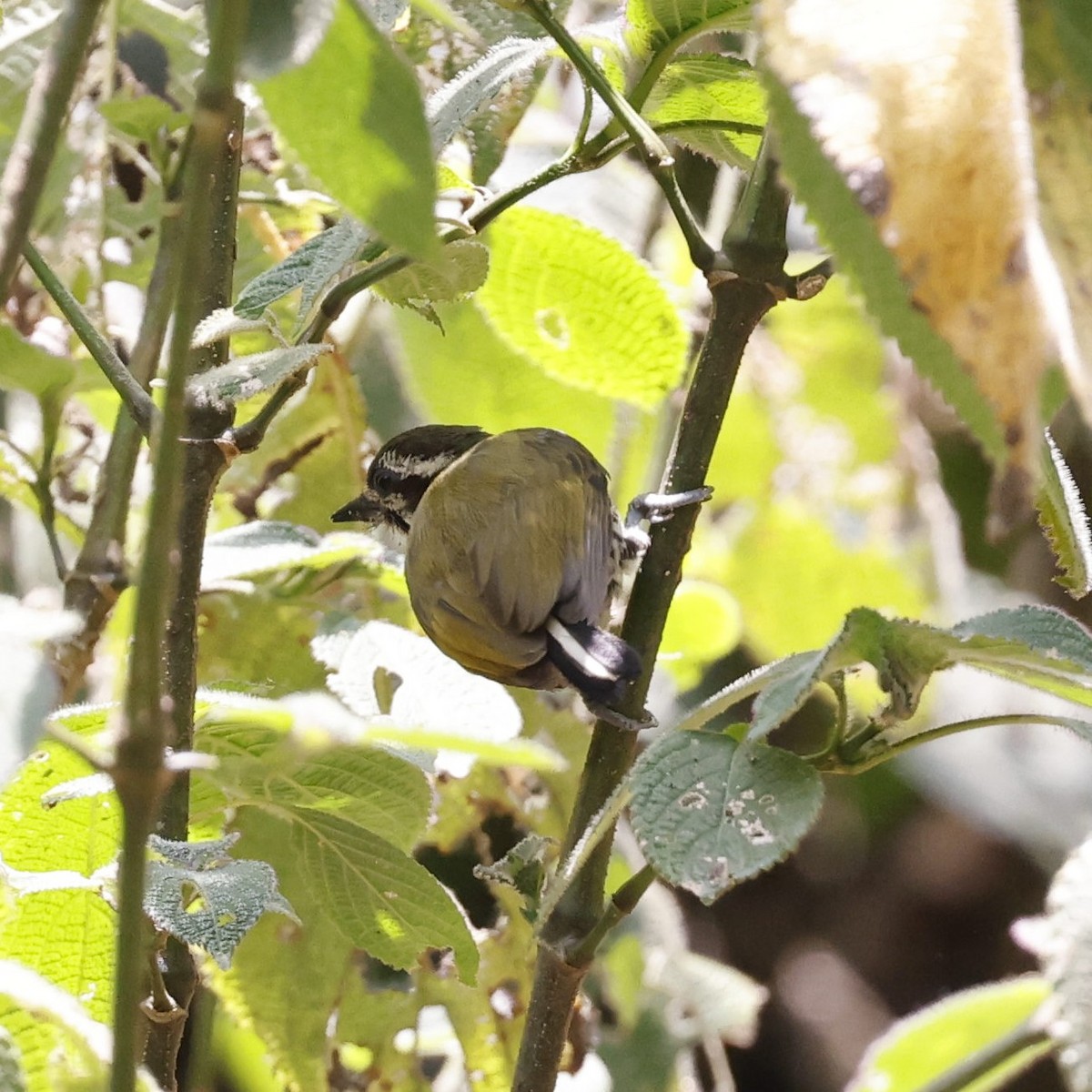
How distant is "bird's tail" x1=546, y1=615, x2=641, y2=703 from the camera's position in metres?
0.80

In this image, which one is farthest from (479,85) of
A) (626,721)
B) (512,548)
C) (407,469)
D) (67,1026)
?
(407,469)

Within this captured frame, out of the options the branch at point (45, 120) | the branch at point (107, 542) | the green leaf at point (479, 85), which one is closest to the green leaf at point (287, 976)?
the branch at point (107, 542)

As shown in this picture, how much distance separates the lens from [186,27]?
1042mm

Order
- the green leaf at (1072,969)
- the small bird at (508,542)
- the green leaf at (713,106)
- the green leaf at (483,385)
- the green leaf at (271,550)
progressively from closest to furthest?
the green leaf at (1072,969) → the green leaf at (713,106) → the green leaf at (271,550) → the green leaf at (483,385) → the small bird at (508,542)

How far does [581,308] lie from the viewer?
96 cm

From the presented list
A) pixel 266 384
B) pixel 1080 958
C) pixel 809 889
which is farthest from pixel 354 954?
pixel 809 889

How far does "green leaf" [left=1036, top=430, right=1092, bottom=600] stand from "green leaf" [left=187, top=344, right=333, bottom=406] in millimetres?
303

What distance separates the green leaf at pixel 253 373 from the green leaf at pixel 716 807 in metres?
0.21

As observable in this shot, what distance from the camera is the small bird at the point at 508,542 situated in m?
1.28

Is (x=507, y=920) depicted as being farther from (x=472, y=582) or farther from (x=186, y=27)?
(x=186, y=27)

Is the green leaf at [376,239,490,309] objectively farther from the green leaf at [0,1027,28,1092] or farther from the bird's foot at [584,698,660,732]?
the green leaf at [0,1027,28,1092]

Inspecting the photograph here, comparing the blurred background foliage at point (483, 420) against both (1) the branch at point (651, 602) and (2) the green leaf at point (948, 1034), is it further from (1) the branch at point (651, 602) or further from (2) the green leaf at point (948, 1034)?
(2) the green leaf at point (948, 1034)

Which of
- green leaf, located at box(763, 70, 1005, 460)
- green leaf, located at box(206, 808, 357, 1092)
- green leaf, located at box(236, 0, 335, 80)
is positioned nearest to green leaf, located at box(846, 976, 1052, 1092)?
green leaf, located at box(206, 808, 357, 1092)

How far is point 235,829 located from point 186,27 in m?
0.55
